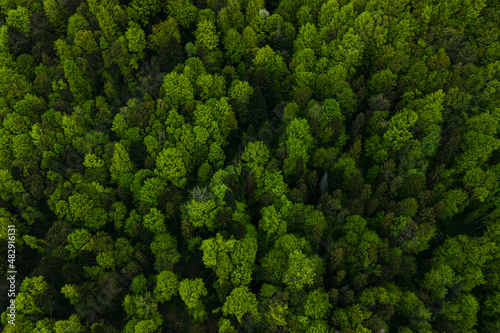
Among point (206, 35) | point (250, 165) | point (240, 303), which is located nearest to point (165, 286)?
point (240, 303)

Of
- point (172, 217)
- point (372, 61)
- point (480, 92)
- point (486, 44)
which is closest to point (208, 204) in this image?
point (172, 217)

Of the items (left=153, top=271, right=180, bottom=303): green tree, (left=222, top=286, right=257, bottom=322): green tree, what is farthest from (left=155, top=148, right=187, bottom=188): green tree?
(left=222, top=286, right=257, bottom=322): green tree

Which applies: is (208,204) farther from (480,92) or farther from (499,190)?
(480,92)

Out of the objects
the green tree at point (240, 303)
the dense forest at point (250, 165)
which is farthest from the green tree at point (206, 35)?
the green tree at point (240, 303)

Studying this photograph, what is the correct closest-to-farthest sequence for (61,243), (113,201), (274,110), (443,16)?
(61,243), (113,201), (274,110), (443,16)

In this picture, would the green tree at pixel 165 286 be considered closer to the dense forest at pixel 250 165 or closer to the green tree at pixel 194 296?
the dense forest at pixel 250 165

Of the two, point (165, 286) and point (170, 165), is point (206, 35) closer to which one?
point (170, 165)

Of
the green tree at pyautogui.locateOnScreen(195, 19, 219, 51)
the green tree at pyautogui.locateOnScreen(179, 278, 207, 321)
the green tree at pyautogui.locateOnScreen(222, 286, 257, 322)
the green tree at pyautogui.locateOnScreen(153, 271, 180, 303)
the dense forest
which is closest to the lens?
the green tree at pyautogui.locateOnScreen(222, 286, 257, 322)

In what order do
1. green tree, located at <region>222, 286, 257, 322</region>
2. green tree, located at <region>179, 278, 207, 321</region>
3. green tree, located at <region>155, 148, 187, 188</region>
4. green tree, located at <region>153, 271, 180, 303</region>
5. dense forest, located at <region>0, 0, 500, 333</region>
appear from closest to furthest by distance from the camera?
green tree, located at <region>222, 286, 257, 322</region> < green tree, located at <region>179, 278, 207, 321</region> < green tree, located at <region>153, 271, 180, 303</region> < dense forest, located at <region>0, 0, 500, 333</region> < green tree, located at <region>155, 148, 187, 188</region>

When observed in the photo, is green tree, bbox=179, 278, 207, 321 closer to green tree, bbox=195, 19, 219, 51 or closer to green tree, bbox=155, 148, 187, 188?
green tree, bbox=155, 148, 187, 188
